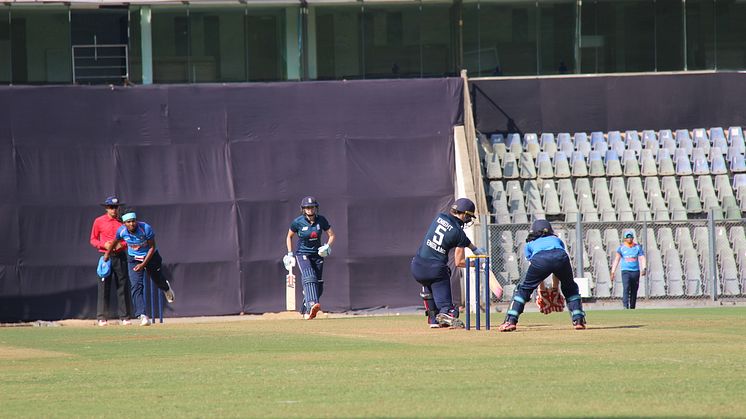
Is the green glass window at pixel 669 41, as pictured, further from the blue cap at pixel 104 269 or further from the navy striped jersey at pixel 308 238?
the blue cap at pixel 104 269

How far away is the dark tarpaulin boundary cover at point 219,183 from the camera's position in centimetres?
2828

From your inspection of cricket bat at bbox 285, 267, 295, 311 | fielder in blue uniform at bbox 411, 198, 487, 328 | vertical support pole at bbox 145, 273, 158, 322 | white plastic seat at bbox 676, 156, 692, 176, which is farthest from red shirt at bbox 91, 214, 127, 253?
white plastic seat at bbox 676, 156, 692, 176

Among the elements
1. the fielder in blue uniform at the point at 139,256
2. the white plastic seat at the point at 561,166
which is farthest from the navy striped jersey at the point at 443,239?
the white plastic seat at the point at 561,166

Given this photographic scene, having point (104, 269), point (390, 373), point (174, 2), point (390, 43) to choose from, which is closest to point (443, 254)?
point (390, 373)

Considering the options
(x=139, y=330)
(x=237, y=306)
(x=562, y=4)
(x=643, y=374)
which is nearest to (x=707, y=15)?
(x=562, y=4)

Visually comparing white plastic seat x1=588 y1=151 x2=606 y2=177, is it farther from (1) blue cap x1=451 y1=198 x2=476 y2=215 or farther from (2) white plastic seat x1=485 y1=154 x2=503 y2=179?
(1) blue cap x1=451 y1=198 x2=476 y2=215

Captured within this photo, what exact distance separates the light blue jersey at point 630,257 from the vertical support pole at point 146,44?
13.6 metres

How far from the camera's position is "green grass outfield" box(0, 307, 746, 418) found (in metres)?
8.96

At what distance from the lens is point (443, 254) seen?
659 inches

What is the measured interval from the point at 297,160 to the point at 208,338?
1285 centimetres

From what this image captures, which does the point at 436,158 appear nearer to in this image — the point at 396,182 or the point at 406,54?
the point at 396,182

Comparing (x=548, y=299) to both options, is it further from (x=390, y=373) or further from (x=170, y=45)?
(x=170, y=45)

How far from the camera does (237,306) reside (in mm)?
28641

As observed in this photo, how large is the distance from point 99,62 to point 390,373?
2345 centimetres
